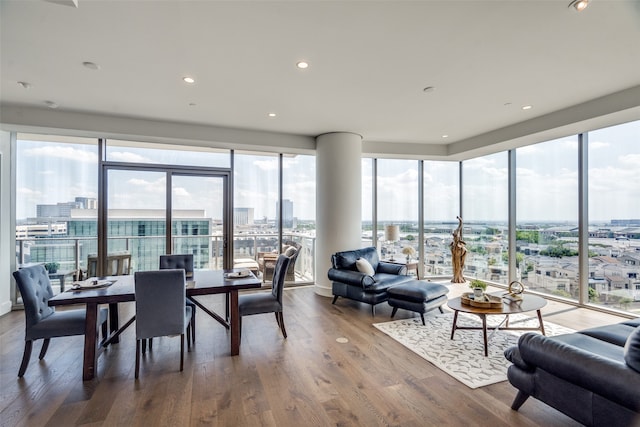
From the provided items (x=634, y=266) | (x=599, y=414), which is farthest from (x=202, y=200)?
(x=634, y=266)

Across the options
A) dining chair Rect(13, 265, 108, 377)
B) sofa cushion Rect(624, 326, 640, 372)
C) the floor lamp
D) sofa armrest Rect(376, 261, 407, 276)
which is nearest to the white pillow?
sofa armrest Rect(376, 261, 407, 276)

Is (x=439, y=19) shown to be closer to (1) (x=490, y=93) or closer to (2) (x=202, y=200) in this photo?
(1) (x=490, y=93)

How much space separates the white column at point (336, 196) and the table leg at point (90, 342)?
352 centimetres

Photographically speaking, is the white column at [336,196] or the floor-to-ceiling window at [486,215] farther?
the floor-to-ceiling window at [486,215]

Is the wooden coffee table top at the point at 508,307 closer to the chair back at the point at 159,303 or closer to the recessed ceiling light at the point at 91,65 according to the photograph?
the chair back at the point at 159,303

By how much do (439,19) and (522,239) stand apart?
4892 mm

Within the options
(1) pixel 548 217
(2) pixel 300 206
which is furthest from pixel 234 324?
(1) pixel 548 217

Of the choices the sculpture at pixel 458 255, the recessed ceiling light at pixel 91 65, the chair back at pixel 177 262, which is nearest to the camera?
the recessed ceiling light at pixel 91 65

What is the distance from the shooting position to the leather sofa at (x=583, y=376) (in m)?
1.62

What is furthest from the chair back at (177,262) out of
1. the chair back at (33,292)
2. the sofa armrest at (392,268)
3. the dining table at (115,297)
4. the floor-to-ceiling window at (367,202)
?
the floor-to-ceiling window at (367,202)

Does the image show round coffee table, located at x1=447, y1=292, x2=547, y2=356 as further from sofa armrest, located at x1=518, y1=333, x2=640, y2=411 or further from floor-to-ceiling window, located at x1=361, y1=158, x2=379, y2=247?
floor-to-ceiling window, located at x1=361, y1=158, x2=379, y2=247

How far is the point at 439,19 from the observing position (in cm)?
233

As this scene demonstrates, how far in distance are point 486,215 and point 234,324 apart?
18.4 feet

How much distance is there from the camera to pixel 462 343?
11.0 ft
